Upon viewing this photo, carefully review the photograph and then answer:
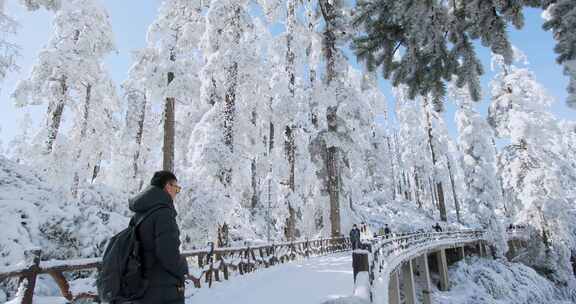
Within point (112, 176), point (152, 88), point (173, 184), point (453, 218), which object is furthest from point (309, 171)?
point (453, 218)

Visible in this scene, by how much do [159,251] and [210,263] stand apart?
755cm

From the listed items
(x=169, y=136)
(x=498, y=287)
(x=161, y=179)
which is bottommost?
(x=498, y=287)

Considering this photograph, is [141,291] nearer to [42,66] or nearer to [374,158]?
[42,66]

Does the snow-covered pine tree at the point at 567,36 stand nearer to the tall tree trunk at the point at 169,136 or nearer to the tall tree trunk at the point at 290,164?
the tall tree trunk at the point at 169,136

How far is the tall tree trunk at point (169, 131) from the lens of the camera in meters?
13.8

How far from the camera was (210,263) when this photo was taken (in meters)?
9.62

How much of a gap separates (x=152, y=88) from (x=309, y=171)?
44.1ft

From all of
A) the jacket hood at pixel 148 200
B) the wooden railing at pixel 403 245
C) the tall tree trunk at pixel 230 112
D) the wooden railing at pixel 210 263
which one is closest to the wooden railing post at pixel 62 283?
the wooden railing at pixel 210 263

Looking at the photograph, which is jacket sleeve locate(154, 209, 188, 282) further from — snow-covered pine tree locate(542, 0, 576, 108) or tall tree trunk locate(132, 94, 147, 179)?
tall tree trunk locate(132, 94, 147, 179)

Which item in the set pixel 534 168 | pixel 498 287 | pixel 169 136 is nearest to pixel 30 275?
pixel 169 136

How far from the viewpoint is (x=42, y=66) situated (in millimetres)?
16688

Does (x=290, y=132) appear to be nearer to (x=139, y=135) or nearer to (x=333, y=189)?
(x=333, y=189)

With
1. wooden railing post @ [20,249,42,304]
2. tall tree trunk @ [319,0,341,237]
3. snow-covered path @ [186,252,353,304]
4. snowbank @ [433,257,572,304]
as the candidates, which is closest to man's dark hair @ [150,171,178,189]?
wooden railing post @ [20,249,42,304]

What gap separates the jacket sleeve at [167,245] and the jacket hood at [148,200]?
0.09m
